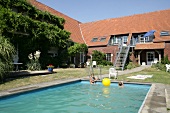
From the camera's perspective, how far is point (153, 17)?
1062 inches

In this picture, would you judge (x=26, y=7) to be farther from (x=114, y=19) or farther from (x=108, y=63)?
(x=114, y=19)

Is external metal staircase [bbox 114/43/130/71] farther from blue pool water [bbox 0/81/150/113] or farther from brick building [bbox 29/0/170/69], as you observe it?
blue pool water [bbox 0/81/150/113]

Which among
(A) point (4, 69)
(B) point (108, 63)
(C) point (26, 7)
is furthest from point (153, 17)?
(A) point (4, 69)

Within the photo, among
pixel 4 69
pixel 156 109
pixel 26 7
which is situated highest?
pixel 26 7

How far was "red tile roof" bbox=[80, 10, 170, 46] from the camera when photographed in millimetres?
25125

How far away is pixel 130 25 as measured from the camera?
89.4ft

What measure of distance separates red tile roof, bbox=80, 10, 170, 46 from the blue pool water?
17.5 meters

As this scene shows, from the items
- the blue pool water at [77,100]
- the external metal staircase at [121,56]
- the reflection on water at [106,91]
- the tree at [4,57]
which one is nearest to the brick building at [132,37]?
the external metal staircase at [121,56]

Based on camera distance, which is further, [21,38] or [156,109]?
[21,38]

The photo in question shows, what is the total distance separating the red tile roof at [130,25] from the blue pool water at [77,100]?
1747cm

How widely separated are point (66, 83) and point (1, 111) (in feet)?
16.4

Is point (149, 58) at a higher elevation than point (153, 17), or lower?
lower

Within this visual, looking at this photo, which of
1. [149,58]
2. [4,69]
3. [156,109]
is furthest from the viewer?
[149,58]

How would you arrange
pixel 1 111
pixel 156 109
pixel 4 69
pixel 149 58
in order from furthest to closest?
1. pixel 149 58
2. pixel 4 69
3. pixel 1 111
4. pixel 156 109
